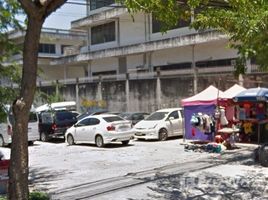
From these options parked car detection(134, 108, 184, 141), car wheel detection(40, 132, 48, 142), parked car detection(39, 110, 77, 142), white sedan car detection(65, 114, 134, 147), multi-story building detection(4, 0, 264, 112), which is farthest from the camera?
multi-story building detection(4, 0, 264, 112)

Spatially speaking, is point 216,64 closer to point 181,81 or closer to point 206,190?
point 181,81

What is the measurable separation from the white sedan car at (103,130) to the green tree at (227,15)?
10713 mm

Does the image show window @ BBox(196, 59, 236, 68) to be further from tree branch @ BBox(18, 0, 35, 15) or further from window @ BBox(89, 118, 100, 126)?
tree branch @ BBox(18, 0, 35, 15)

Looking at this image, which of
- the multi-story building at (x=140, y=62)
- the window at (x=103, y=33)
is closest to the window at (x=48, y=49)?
the multi-story building at (x=140, y=62)

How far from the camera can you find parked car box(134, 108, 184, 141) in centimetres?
2395

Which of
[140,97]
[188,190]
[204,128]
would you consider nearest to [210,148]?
[204,128]

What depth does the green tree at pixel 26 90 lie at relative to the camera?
20.4 ft

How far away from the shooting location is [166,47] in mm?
37625

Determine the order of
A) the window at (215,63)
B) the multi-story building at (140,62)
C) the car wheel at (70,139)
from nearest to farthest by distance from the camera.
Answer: the car wheel at (70,139) < the multi-story building at (140,62) < the window at (215,63)

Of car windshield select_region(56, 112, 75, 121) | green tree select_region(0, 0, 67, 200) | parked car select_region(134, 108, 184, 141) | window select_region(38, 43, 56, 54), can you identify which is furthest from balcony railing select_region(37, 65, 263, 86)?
window select_region(38, 43, 56, 54)

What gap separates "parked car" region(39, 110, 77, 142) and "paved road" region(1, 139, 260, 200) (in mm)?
4944

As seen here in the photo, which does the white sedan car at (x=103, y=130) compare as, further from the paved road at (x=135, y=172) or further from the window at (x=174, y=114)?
the window at (x=174, y=114)

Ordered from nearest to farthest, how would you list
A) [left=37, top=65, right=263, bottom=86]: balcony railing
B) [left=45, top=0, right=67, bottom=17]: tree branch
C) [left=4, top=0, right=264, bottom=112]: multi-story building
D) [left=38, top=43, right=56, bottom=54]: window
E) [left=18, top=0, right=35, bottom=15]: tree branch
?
[left=18, top=0, right=35, bottom=15]: tree branch < [left=45, top=0, right=67, bottom=17]: tree branch < [left=37, top=65, right=263, bottom=86]: balcony railing < [left=4, top=0, right=264, bottom=112]: multi-story building < [left=38, top=43, right=56, bottom=54]: window

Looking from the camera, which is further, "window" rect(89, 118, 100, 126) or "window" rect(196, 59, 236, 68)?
"window" rect(196, 59, 236, 68)
